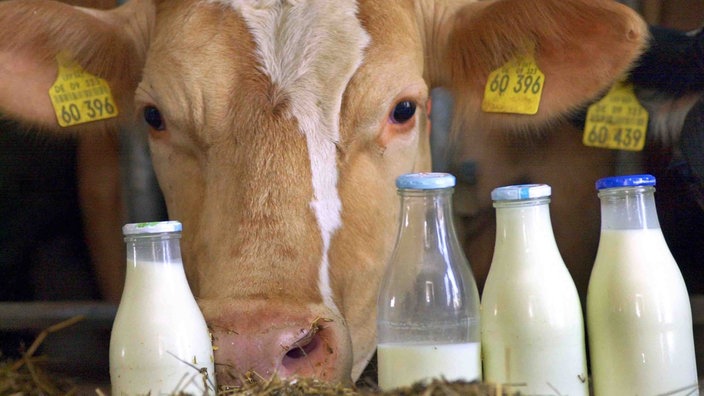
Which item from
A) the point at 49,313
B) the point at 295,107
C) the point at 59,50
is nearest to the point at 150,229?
the point at 295,107

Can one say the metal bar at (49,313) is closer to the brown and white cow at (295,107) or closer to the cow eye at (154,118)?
the brown and white cow at (295,107)

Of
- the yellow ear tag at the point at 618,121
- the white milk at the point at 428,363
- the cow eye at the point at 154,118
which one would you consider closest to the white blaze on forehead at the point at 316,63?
the cow eye at the point at 154,118

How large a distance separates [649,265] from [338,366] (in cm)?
62

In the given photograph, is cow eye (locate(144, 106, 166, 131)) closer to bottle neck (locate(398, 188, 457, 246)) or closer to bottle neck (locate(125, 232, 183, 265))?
bottle neck (locate(125, 232, 183, 265))

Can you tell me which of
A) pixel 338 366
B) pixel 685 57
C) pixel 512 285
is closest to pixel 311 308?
pixel 338 366

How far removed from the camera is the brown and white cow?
192 centimetres

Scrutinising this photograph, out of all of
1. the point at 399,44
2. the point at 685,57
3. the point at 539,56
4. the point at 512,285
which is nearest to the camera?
the point at 512,285

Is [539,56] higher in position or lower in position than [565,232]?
higher

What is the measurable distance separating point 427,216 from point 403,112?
2.45ft

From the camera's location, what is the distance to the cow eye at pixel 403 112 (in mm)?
2367

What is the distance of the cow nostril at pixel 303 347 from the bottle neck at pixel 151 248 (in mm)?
295

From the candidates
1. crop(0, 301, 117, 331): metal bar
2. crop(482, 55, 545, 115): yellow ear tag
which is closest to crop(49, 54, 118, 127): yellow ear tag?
crop(0, 301, 117, 331): metal bar

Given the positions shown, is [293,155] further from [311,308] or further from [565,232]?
[565,232]

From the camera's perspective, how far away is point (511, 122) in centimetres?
268
